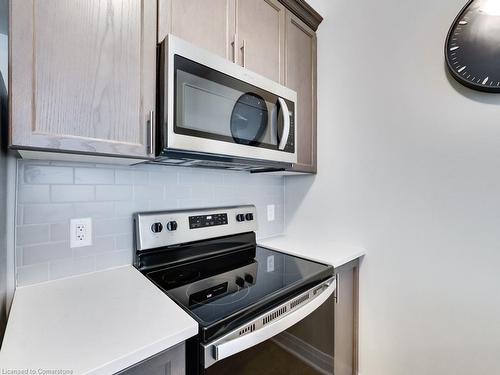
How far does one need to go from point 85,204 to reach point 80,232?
11cm

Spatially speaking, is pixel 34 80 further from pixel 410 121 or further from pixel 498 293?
pixel 498 293

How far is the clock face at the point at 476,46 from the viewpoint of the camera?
3.25 feet

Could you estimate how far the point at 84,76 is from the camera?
29.3 inches

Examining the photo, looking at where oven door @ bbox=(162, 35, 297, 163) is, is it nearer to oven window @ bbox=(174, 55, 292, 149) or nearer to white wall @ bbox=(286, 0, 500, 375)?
oven window @ bbox=(174, 55, 292, 149)

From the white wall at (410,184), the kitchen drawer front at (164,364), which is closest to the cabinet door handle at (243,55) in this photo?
the white wall at (410,184)

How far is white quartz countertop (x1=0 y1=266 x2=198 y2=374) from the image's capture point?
0.52 m

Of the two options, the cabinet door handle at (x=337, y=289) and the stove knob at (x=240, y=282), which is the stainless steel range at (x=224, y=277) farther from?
the cabinet door handle at (x=337, y=289)

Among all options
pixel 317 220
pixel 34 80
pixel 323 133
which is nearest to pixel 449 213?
pixel 317 220

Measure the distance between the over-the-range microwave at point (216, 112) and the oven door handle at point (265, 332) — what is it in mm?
633

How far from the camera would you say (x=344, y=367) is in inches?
52.3

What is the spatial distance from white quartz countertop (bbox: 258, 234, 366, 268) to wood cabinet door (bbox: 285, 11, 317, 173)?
47 centimetres

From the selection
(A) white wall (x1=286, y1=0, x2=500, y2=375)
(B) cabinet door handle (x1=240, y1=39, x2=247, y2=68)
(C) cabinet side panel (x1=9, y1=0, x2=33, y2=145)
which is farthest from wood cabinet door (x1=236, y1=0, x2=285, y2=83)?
(C) cabinet side panel (x1=9, y1=0, x2=33, y2=145)

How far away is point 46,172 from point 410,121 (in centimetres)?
164

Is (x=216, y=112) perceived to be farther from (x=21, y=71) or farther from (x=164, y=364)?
(x=164, y=364)
